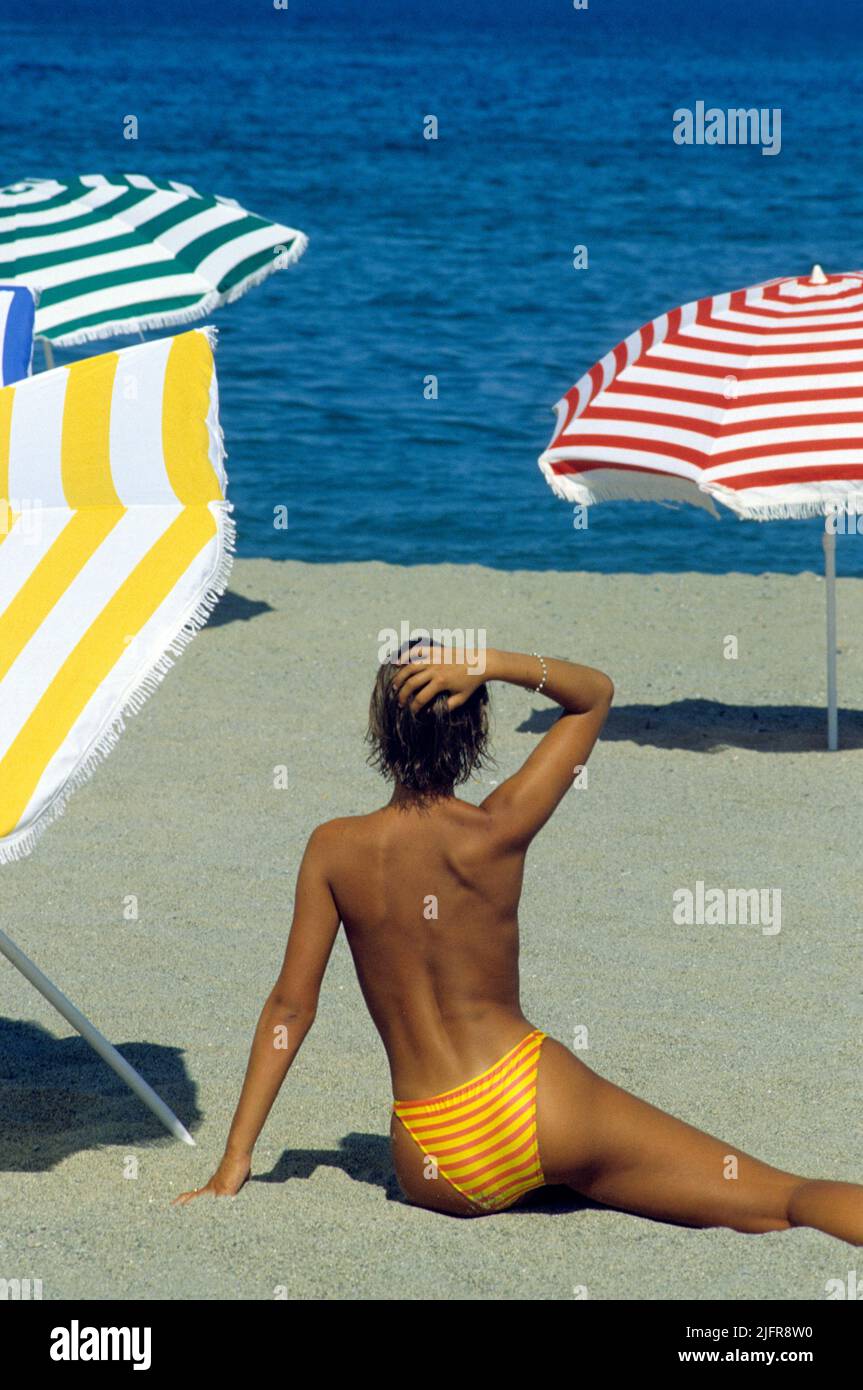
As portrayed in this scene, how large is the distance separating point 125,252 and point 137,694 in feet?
20.6

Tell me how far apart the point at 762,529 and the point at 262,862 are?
820 centimetres

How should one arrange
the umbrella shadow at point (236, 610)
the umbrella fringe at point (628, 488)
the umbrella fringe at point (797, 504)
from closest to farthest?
the umbrella fringe at point (797, 504), the umbrella fringe at point (628, 488), the umbrella shadow at point (236, 610)

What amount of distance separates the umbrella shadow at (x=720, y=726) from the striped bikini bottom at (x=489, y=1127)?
3.78 meters

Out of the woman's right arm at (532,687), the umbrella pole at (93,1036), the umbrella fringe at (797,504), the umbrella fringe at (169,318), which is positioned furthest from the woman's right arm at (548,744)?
the umbrella fringe at (169,318)

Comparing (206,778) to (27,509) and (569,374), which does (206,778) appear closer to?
(27,509)

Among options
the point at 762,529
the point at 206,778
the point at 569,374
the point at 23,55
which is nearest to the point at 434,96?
the point at 23,55

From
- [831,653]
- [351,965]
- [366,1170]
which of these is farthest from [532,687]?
[831,653]

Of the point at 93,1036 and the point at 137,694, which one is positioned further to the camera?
the point at 93,1036

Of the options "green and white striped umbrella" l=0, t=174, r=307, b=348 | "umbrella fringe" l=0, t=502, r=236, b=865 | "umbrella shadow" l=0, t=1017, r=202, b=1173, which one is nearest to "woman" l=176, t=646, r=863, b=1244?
"umbrella fringe" l=0, t=502, r=236, b=865

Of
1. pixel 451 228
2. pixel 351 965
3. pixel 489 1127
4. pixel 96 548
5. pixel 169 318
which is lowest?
pixel 351 965

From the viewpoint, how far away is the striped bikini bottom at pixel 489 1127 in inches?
129

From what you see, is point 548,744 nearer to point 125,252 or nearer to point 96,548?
point 96,548

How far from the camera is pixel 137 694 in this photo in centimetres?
315

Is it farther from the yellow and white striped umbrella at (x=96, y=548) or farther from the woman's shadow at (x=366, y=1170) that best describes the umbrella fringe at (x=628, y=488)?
the yellow and white striped umbrella at (x=96, y=548)
